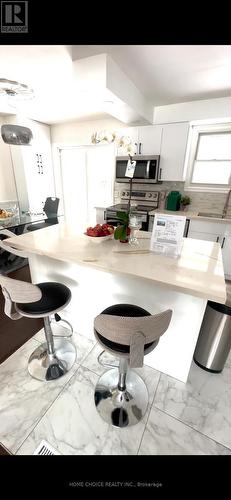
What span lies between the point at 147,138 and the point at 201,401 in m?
3.54

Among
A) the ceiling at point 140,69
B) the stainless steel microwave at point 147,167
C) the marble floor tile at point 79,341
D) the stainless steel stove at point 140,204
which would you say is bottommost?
the marble floor tile at point 79,341

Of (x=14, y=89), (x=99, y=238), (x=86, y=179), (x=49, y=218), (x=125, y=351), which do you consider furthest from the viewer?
(x=86, y=179)

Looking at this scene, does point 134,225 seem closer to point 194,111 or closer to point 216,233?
point 216,233

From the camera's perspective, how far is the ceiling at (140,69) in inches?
70.2

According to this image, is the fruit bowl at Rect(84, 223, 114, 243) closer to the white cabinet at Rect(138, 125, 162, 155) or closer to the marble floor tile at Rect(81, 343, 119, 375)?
the marble floor tile at Rect(81, 343, 119, 375)

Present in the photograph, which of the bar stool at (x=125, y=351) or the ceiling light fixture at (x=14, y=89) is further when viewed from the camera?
the ceiling light fixture at (x=14, y=89)

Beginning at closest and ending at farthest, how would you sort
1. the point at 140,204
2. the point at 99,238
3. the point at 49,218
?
the point at 99,238 → the point at 49,218 → the point at 140,204

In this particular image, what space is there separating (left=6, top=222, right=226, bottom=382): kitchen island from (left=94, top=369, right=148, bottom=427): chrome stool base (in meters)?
0.24

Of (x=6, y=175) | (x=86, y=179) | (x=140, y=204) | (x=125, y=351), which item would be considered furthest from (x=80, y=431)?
(x=6, y=175)

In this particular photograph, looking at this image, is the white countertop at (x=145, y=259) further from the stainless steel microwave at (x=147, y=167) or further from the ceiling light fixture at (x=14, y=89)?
the stainless steel microwave at (x=147, y=167)

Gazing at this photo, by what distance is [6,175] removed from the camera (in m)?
4.40
